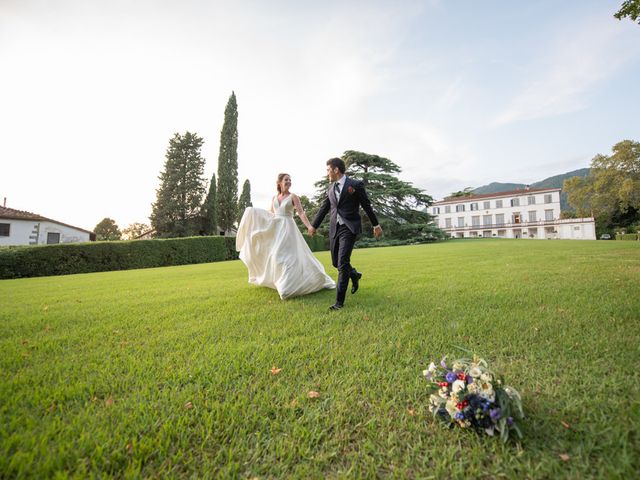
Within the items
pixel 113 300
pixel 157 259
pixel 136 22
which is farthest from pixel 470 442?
pixel 157 259

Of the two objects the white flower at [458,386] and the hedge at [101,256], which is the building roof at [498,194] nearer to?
the hedge at [101,256]

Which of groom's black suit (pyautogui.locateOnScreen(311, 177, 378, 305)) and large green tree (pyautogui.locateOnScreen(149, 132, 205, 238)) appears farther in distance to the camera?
large green tree (pyautogui.locateOnScreen(149, 132, 205, 238))

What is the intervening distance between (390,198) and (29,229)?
3890cm

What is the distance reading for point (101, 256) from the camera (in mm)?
15414

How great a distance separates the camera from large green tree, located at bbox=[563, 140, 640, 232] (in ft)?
108

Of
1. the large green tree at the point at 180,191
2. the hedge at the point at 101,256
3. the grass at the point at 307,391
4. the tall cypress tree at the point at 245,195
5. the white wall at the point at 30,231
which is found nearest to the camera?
the grass at the point at 307,391

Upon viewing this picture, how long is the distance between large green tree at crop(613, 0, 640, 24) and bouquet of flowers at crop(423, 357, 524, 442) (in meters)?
8.26

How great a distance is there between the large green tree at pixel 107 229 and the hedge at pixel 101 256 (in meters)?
45.5

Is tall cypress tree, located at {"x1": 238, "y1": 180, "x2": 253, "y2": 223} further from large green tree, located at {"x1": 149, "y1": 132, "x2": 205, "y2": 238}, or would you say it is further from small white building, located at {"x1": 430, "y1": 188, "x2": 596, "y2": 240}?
small white building, located at {"x1": 430, "y1": 188, "x2": 596, "y2": 240}

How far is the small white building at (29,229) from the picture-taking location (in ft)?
89.1

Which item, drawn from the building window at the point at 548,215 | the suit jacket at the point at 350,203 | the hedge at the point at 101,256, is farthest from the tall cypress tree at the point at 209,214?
the building window at the point at 548,215

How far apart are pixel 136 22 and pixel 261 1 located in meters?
4.12

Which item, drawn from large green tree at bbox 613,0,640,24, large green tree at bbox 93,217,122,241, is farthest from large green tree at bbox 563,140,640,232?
large green tree at bbox 93,217,122,241

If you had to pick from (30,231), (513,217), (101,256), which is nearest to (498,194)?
(513,217)
